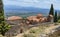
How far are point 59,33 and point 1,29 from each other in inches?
751

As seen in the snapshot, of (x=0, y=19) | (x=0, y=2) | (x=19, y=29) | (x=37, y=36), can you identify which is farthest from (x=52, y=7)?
(x=37, y=36)

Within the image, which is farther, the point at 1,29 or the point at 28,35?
the point at 1,29

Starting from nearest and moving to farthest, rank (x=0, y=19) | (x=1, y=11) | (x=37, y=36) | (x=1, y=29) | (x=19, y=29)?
(x=37, y=36) → (x=19, y=29) → (x=1, y=29) → (x=0, y=19) → (x=1, y=11)

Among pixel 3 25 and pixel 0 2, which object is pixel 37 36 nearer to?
pixel 3 25

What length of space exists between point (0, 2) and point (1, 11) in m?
3.62

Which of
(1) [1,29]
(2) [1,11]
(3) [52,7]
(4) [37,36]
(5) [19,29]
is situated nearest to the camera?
(4) [37,36]

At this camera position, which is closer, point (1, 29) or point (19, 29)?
point (19, 29)

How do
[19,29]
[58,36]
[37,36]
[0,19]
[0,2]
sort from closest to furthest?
[58,36] < [37,36] < [19,29] < [0,19] < [0,2]

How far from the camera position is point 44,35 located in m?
20.2

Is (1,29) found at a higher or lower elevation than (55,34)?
lower

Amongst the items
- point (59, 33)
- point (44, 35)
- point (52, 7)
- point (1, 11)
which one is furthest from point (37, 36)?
point (52, 7)

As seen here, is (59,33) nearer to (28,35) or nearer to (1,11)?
(28,35)

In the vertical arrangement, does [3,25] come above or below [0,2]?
below

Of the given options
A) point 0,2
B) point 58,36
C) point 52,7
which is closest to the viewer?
point 58,36
